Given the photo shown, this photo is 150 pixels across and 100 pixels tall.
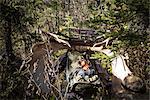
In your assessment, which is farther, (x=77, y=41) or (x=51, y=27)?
(x=51, y=27)

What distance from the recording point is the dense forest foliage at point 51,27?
4.77m

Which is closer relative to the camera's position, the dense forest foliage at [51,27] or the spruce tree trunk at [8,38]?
the dense forest foliage at [51,27]

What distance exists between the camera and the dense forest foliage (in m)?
4.77

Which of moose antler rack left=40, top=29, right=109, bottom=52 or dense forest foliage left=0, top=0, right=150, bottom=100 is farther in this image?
moose antler rack left=40, top=29, right=109, bottom=52

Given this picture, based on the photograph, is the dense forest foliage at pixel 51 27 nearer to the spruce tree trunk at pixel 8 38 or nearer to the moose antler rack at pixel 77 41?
the spruce tree trunk at pixel 8 38

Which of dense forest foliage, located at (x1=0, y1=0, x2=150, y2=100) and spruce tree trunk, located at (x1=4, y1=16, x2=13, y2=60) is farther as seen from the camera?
spruce tree trunk, located at (x1=4, y1=16, x2=13, y2=60)

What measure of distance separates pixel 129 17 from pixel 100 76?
1.57m

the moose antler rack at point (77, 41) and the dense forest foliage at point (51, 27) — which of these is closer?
the dense forest foliage at point (51, 27)

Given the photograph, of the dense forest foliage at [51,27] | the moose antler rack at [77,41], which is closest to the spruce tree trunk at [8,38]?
the dense forest foliage at [51,27]

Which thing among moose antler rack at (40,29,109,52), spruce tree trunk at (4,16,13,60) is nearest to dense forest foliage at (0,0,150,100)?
spruce tree trunk at (4,16,13,60)

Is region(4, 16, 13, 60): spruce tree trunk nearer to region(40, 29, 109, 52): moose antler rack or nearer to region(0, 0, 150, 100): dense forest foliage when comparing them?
region(0, 0, 150, 100): dense forest foliage

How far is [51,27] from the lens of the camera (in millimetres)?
6125

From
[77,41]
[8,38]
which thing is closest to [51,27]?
[77,41]

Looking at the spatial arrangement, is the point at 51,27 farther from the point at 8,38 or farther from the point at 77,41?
the point at 8,38
